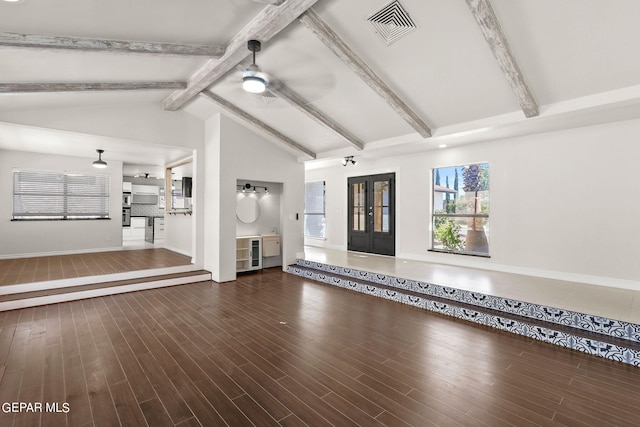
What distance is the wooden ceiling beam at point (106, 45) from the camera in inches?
106

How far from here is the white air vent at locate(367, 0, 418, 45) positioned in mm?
2855

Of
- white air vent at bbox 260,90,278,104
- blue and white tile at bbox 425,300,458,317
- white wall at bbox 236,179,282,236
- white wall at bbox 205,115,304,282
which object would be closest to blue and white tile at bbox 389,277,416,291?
blue and white tile at bbox 425,300,458,317

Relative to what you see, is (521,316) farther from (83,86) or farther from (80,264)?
(80,264)

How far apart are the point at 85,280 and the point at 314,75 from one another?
4.94 meters

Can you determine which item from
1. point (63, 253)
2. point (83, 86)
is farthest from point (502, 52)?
point (63, 253)

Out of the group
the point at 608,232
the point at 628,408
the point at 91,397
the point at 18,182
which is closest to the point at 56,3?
the point at 91,397

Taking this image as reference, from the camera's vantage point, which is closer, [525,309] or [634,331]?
[634,331]

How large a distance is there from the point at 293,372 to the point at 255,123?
4.45 metres

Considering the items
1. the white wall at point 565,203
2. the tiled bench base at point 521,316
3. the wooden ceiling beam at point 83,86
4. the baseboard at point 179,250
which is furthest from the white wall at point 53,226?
the white wall at point 565,203

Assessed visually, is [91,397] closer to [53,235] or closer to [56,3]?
[56,3]

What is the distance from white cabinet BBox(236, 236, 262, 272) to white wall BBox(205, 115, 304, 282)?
0.59m

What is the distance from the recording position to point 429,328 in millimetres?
3656

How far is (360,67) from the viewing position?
351 centimetres

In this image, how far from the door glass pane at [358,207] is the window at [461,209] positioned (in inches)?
78.4
